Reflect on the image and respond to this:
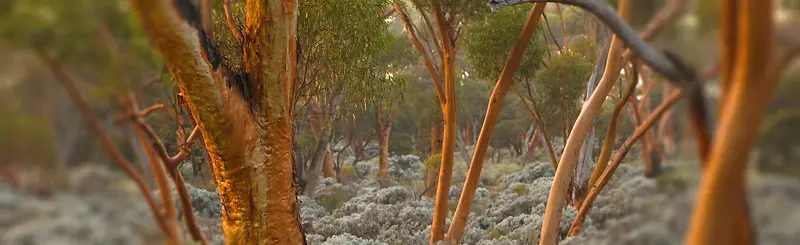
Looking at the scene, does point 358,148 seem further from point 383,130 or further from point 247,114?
point 247,114

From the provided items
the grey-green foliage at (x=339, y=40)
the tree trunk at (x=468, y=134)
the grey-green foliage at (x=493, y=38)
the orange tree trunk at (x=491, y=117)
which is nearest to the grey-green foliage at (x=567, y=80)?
the grey-green foliage at (x=493, y=38)

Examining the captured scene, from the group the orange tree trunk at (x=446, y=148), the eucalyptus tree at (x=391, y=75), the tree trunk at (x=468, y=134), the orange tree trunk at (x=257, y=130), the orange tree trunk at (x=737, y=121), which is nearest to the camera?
the orange tree trunk at (x=737, y=121)

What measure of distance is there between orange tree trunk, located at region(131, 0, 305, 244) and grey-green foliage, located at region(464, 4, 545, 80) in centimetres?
396

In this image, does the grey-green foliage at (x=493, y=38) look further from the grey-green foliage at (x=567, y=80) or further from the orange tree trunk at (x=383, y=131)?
the orange tree trunk at (x=383, y=131)

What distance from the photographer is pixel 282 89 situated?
7.32 ft

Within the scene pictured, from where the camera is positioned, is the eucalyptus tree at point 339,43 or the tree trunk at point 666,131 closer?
the tree trunk at point 666,131

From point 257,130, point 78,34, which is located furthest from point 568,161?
point 78,34

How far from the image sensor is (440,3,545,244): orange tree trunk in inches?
181

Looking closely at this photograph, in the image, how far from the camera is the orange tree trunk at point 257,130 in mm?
1844

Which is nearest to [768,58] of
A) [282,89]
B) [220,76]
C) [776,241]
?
[776,241]

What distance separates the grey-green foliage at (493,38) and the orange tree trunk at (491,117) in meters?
1.20

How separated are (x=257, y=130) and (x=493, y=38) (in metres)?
4.53

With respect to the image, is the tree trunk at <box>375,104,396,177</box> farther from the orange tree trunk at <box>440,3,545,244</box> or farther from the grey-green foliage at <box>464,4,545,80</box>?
the orange tree trunk at <box>440,3,545,244</box>

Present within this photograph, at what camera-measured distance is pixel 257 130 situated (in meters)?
2.11
